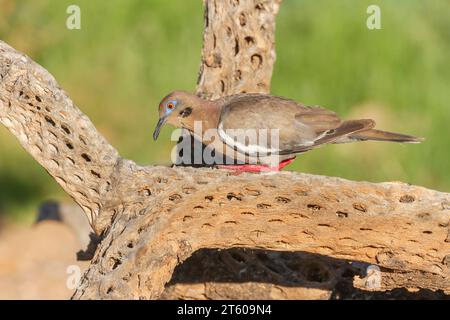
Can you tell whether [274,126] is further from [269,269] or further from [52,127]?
[52,127]

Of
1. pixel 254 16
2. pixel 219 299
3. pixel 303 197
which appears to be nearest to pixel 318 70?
pixel 254 16

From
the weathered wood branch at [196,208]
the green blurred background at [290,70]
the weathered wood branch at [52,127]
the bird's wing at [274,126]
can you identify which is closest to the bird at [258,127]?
the bird's wing at [274,126]

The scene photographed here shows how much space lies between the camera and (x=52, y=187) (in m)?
11.9

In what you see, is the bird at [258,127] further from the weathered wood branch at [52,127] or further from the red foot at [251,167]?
the weathered wood branch at [52,127]

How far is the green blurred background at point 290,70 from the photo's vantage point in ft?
37.2

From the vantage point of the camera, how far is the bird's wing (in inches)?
269

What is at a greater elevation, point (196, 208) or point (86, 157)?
point (86, 157)

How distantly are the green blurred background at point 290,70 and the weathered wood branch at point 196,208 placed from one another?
4782mm

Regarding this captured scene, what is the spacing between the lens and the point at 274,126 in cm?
695

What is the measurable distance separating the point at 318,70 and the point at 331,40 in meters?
0.44

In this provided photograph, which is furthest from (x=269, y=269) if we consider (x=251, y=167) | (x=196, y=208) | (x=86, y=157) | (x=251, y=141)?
(x=86, y=157)

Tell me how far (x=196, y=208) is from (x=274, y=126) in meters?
1.13

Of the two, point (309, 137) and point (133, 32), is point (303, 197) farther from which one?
point (133, 32)

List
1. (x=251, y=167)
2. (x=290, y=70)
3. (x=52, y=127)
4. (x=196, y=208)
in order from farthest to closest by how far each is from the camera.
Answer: (x=290, y=70) → (x=251, y=167) → (x=52, y=127) → (x=196, y=208)
